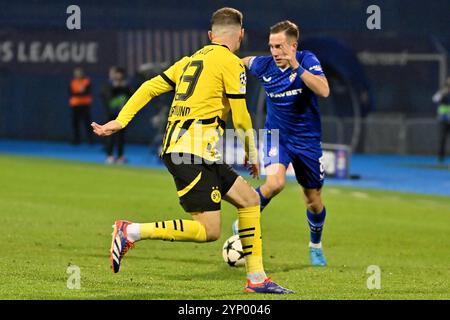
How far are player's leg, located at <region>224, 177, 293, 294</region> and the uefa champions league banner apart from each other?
84.0 ft

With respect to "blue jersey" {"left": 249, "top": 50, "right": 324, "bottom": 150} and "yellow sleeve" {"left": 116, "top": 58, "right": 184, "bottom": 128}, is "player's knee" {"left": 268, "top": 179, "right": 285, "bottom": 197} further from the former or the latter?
"yellow sleeve" {"left": 116, "top": 58, "right": 184, "bottom": 128}

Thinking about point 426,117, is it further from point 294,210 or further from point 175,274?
point 175,274

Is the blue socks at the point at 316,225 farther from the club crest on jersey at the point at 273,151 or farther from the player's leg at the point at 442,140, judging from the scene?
the player's leg at the point at 442,140

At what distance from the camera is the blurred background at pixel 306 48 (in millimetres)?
32469

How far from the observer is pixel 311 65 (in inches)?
482

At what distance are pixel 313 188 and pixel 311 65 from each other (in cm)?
143

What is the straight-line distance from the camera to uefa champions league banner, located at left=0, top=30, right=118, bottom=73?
117ft

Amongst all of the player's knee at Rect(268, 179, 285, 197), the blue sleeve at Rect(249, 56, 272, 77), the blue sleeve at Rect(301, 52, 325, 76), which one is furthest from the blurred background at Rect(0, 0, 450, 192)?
the blue sleeve at Rect(301, 52, 325, 76)

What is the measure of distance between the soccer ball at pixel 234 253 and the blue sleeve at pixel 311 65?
1.87 metres

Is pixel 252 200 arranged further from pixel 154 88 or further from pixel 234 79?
pixel 154 88

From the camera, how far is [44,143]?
125 ft

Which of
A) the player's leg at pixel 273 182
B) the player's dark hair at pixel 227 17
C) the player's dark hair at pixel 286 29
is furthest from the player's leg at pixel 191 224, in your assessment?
the player's leg at pixel 273 182
